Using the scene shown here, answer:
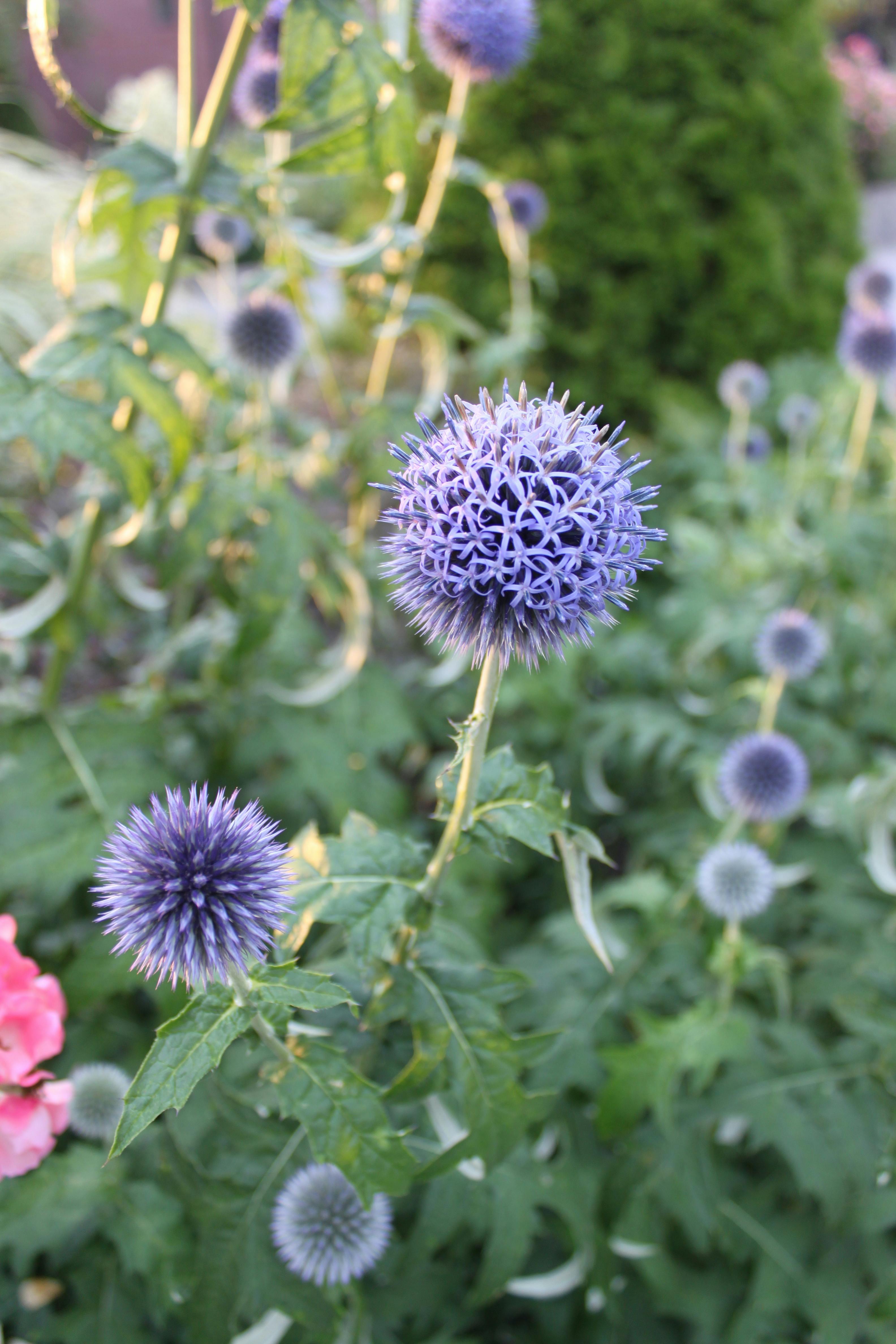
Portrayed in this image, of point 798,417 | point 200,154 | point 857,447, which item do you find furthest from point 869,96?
point 200,154

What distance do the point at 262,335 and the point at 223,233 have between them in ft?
1.85

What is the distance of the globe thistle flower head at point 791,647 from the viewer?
2246mm

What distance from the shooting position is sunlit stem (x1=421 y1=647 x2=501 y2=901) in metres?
0.97

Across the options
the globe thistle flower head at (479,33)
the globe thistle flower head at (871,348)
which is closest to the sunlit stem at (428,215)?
the globe thistle flower head at (479,33)

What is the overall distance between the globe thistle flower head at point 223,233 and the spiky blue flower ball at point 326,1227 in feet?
8.28

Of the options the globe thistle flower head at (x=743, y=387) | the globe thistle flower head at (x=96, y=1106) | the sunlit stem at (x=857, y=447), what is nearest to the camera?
the globe thistle flower head at (x=96, y=1106)

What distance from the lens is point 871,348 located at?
10.5 ft

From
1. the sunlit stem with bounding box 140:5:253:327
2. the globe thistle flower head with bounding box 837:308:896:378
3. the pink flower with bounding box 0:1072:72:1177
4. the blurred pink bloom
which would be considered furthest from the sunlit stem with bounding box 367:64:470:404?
Answer: the blurred pink bloom

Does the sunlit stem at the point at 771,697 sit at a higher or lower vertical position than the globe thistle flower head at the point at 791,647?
lower

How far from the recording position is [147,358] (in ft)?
5.75

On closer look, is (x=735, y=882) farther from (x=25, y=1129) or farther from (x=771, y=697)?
(x=25, y=1129)

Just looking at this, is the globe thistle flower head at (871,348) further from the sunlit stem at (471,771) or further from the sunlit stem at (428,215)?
the sunlit stem at (471,771)

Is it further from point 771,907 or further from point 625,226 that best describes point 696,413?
point 771,907

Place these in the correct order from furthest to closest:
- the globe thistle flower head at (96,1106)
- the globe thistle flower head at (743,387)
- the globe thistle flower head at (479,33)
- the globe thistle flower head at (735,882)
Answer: the globe thistle flower head at (743,387), the globe thistle flower head at (479,33), the globe thistle flower head at (735,882), the globe thistle flower head at (96,1106)
